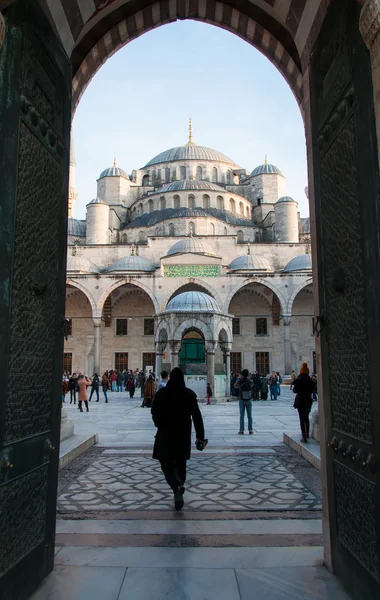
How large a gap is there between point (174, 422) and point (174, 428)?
5cm

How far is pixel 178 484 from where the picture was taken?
3.85m

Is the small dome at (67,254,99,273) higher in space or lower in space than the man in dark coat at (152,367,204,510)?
higher

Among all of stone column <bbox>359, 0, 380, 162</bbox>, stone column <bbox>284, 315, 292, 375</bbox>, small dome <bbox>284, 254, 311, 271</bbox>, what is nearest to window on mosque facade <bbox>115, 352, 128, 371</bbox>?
stone column <bbox>284, 315, 292, 375</bbox>

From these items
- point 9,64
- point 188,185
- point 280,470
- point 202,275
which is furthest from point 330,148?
point 188,185

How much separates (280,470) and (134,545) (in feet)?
8.20

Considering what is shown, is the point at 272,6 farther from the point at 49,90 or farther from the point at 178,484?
the point at 178,484

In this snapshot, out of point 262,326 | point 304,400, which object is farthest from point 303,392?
point 262,326

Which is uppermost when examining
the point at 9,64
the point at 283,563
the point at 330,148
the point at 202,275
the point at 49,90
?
the point at 202,275

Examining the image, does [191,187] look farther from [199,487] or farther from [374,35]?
[374,35]

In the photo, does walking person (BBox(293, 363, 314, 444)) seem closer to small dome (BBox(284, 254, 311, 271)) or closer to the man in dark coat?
the man in dark coat

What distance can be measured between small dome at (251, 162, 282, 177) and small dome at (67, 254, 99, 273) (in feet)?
52.6

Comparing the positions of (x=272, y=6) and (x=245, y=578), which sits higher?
(x=272, y=6)

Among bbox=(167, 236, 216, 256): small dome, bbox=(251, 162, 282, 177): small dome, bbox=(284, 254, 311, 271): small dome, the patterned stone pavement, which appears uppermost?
bbox=(251, 162, 282, 177): small dome

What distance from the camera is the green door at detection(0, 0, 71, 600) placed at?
2076 mm
